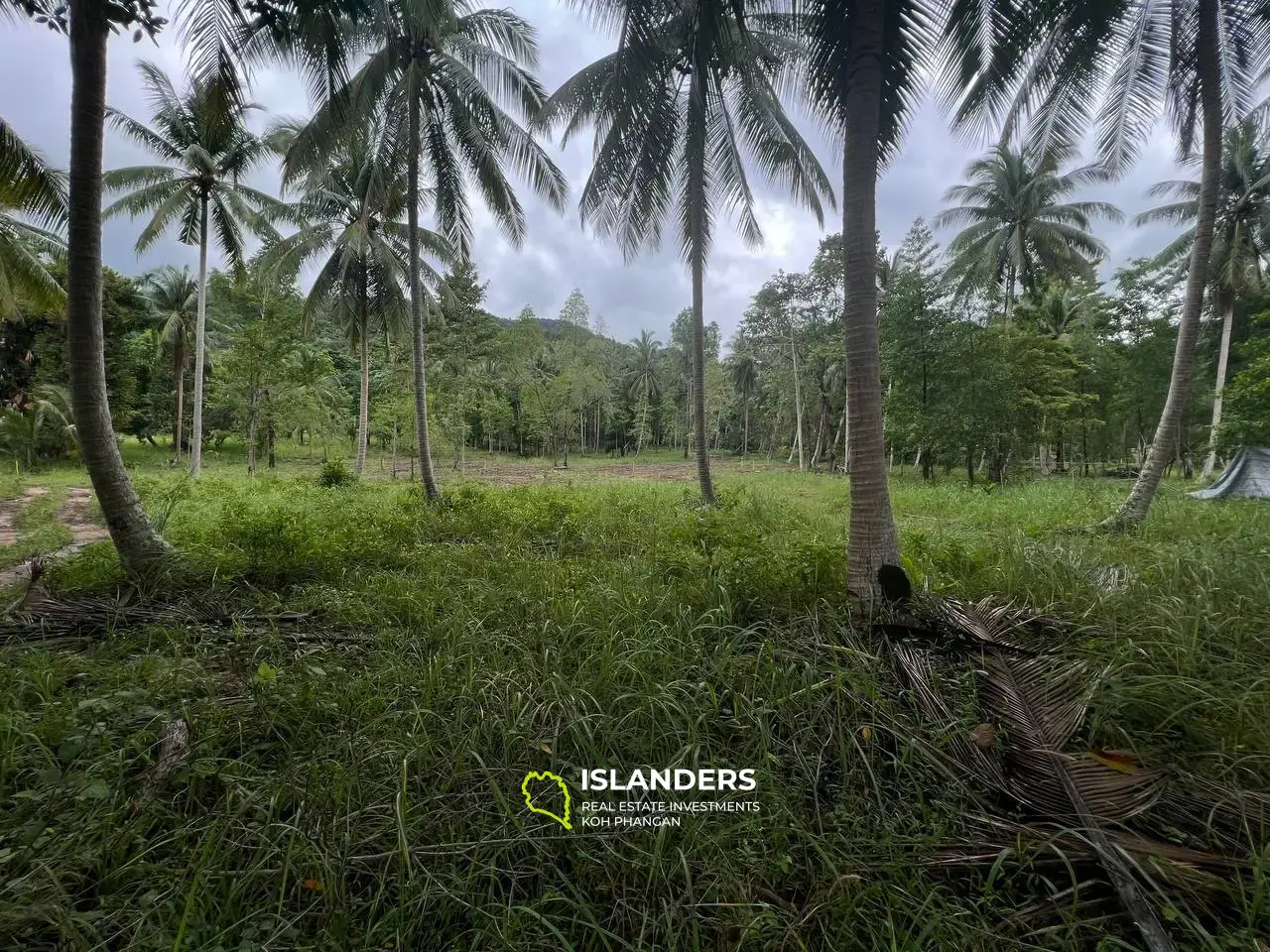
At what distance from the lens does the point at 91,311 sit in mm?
3951

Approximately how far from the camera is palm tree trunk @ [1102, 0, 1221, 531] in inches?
224

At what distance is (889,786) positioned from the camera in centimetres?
188

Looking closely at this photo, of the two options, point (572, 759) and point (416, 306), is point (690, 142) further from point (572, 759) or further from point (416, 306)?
point (572, 759)

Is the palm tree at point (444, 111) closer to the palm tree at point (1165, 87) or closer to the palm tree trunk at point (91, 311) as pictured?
the palm tree trunk at point (91, 311)

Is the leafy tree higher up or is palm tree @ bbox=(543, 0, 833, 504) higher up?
palm tree @ bbox=(543, 0, 833, 504)

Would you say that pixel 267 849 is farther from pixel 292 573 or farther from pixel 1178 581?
pixel 1178 581

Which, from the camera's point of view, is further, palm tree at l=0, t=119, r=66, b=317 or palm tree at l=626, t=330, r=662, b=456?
palm tree at l=626, t=330, r=662, b=456

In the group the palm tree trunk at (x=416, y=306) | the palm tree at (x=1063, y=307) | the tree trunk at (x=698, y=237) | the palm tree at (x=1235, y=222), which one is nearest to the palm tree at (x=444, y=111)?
the palm tree trunk at (x=416, y=306)

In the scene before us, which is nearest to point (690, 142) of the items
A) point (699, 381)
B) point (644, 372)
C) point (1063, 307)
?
point (699, 381)

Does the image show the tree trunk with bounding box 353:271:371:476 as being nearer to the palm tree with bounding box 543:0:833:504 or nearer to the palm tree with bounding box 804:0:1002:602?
the palm tree with bounding box 543:0:833:504

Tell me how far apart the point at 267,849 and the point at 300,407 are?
742 inches

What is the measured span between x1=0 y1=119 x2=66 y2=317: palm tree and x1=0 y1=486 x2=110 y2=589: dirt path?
3.94m

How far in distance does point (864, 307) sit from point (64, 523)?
36.4ft

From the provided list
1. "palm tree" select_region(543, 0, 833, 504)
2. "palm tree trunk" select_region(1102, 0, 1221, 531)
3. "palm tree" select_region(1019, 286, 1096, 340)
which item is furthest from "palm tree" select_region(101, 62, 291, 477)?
"palm tree" select_region(1019, 286, 1096, 340)
